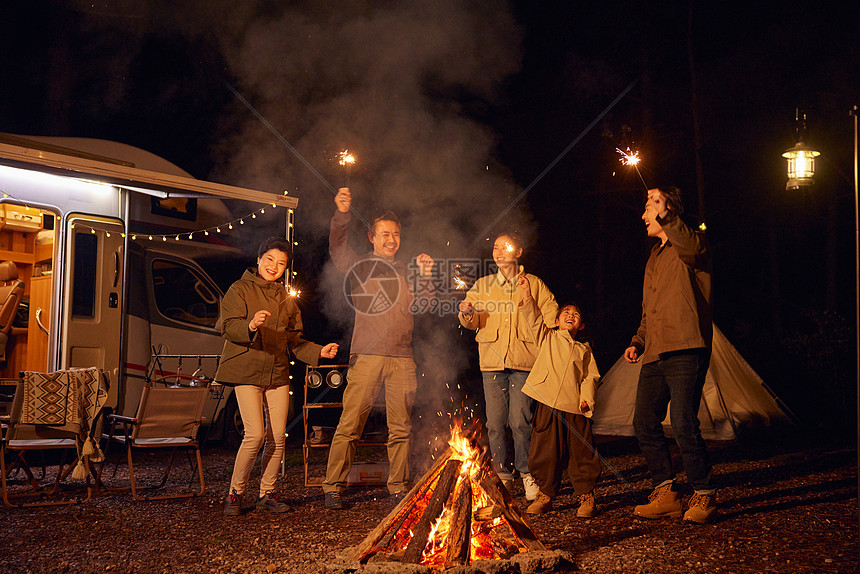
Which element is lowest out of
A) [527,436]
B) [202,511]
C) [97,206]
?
[202,511]

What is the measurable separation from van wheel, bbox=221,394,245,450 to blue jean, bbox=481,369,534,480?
416 centimetres

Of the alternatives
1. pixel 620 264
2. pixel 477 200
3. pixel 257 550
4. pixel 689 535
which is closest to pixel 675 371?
pixel 689 535

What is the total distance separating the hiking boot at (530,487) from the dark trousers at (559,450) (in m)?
0.10

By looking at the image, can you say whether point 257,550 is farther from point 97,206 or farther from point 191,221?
Answer: point 191,221

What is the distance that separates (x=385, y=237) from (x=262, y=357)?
3.95 feet

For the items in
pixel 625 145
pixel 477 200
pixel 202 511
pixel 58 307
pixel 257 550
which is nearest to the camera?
pixel 257 550

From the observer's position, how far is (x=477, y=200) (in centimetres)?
767

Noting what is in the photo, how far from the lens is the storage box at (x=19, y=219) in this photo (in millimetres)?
8023

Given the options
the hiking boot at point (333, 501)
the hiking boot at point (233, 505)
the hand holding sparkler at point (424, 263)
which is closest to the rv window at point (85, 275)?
the hiking boot at point (233, 505)

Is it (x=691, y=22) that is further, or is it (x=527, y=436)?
(x=691, y=22)

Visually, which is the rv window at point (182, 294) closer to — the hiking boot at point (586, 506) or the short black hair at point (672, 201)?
the hiking boot at point (586, 506)

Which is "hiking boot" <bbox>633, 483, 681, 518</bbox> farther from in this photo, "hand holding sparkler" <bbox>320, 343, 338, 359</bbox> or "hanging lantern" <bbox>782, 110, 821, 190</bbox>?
"hanging lantern" <bbox>782, 110, 821, 190</bbox>

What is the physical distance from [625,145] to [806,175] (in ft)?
23.6

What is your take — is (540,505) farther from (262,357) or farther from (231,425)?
(231,425)
